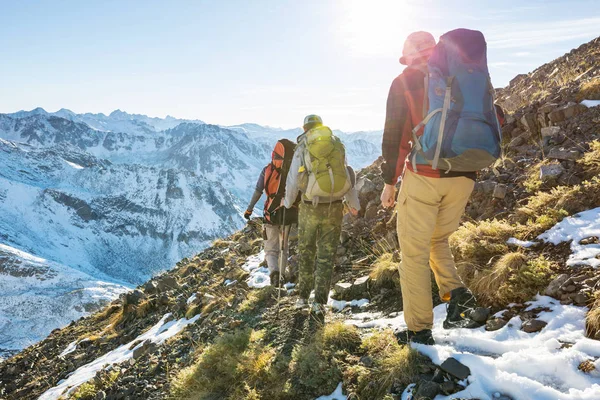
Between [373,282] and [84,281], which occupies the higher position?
[373,282]

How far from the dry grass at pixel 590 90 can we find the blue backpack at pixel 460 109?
19.6 ft

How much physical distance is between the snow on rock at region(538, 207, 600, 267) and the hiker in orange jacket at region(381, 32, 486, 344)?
1.60 metres

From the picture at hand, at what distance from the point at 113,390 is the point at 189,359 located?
48.9 inches

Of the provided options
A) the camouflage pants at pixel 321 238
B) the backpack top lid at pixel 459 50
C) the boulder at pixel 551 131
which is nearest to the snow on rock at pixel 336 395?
the camouflage pants at pixel 321 238

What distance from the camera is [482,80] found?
10.9 ft

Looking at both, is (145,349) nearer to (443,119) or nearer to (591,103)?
(443,119)

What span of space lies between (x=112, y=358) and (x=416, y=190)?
8116 millimetres

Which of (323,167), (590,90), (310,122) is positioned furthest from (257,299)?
(590,90)

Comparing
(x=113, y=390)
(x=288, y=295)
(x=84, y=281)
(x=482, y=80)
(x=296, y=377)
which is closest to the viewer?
(x=482, y=80)

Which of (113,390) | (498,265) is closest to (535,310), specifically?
(498,265)

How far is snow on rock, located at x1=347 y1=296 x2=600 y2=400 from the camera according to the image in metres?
2.78

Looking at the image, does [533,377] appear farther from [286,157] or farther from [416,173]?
[286,157]

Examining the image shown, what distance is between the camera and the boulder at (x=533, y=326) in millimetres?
3523

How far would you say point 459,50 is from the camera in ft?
10.8
